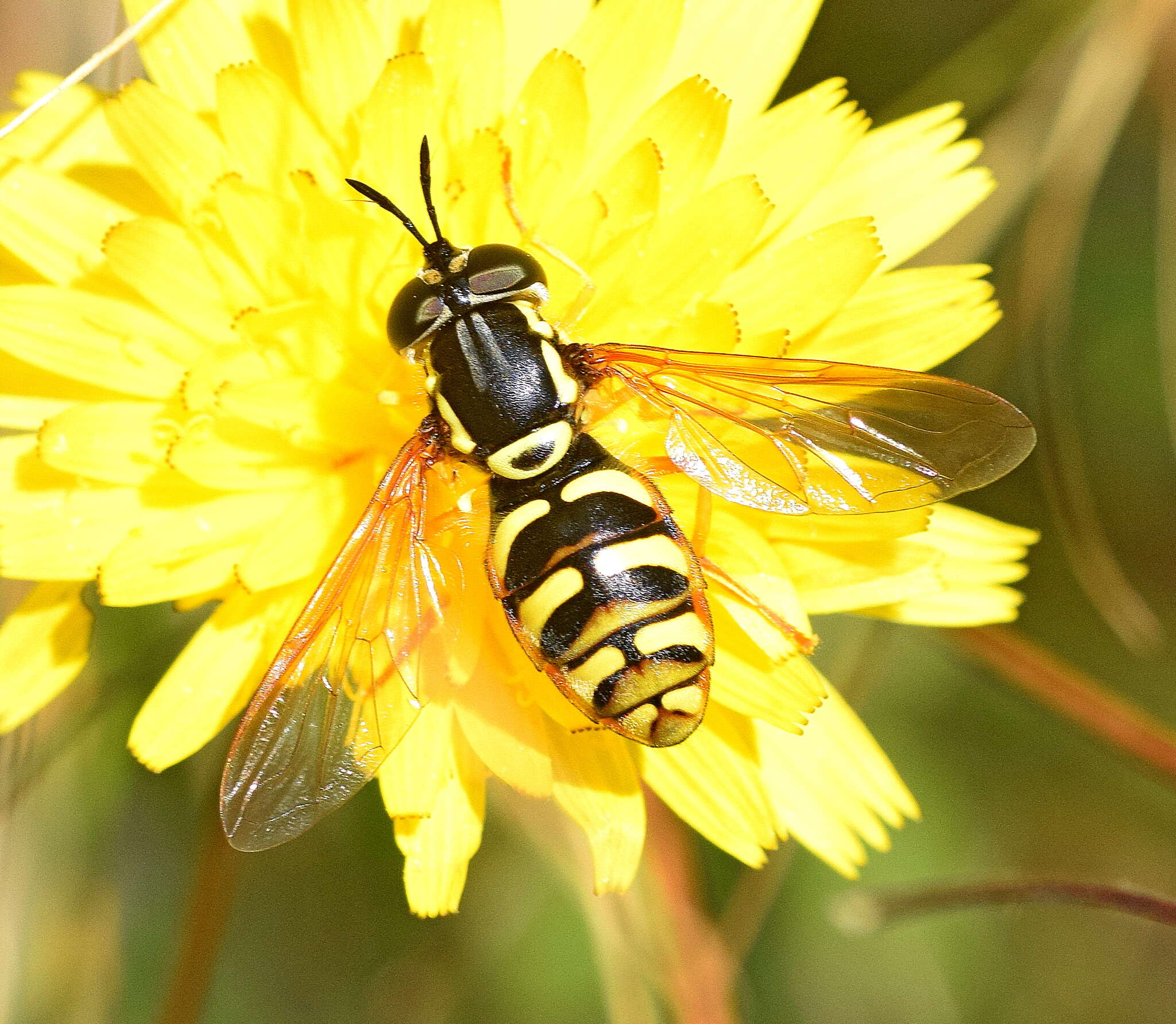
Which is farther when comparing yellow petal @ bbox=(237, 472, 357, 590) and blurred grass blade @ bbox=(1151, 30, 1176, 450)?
blurred grass blade @ bbox=(1151, 30, 1176, 450)

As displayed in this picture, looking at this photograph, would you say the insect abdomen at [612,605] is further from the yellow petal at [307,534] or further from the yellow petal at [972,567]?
the yellow petal at [972,567]

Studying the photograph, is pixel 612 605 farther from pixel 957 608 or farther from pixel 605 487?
pixel 957 608

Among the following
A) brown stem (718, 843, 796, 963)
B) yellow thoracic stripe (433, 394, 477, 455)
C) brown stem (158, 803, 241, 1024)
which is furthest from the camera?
brown stem (718, 843, 796, 963)

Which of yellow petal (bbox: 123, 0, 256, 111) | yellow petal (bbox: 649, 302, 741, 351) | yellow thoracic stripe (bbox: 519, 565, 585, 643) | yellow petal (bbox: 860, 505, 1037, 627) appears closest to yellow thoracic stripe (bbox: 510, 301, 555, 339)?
yellow petal (bbox: 649, 302, 741, 351)

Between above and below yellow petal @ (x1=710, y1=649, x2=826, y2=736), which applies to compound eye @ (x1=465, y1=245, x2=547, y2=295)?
above

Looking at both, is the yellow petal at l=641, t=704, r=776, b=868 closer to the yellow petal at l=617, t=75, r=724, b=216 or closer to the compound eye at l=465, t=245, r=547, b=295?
the compound eye at l=465, t=245, r=547, b=295

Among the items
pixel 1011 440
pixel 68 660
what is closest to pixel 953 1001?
pixel 1011 440

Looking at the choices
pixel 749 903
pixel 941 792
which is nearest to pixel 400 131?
pixel 749 903

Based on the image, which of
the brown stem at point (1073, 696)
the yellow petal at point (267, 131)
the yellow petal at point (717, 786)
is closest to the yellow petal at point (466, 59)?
the yellow petal at point (267, 131)
